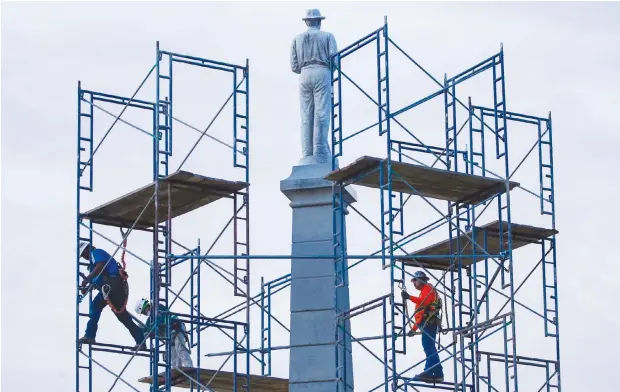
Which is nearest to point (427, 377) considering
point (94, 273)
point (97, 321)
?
point (97, 321)

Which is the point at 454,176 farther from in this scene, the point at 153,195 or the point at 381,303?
the point at 153,195

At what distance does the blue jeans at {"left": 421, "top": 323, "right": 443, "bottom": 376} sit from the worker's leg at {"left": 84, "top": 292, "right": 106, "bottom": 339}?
6.98 metres

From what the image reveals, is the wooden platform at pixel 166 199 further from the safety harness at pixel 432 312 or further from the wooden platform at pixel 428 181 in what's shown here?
the safety harness at pixel 432 312

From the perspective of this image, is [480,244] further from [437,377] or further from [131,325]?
[131,325]

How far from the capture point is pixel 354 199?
55156 millimetres

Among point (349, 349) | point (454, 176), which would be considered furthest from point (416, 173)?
point (349, 349)

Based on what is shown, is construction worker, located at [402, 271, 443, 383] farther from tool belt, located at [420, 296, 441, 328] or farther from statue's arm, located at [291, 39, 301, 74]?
statue's arm, located at [291, 39, 301, 74]

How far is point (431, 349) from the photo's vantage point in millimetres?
53719

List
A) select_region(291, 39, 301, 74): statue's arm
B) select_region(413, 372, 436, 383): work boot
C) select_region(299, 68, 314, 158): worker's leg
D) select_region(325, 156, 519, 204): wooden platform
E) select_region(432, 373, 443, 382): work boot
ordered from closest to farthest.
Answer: select_region(325, 156, 519, 204): wooden platform → select_region(413, 372, 436, 383): work boot → select_region(432, 373, 443, 382): work boot → select_region(299, 68, 314, 158): worker's leg → select_region(291, 39, 301, 74): statue's arm

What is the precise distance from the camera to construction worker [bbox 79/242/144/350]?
54531 mm

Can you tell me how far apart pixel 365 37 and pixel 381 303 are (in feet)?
19.2

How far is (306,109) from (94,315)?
21.4 feet

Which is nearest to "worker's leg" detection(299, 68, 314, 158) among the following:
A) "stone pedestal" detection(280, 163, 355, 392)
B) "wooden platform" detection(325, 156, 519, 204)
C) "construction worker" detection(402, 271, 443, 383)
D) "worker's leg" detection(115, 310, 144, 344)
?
"stone pedestal" detection(280, 163, 355, 392)

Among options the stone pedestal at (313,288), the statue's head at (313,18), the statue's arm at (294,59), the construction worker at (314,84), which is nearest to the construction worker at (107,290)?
the stone pedestal at (313,288)
